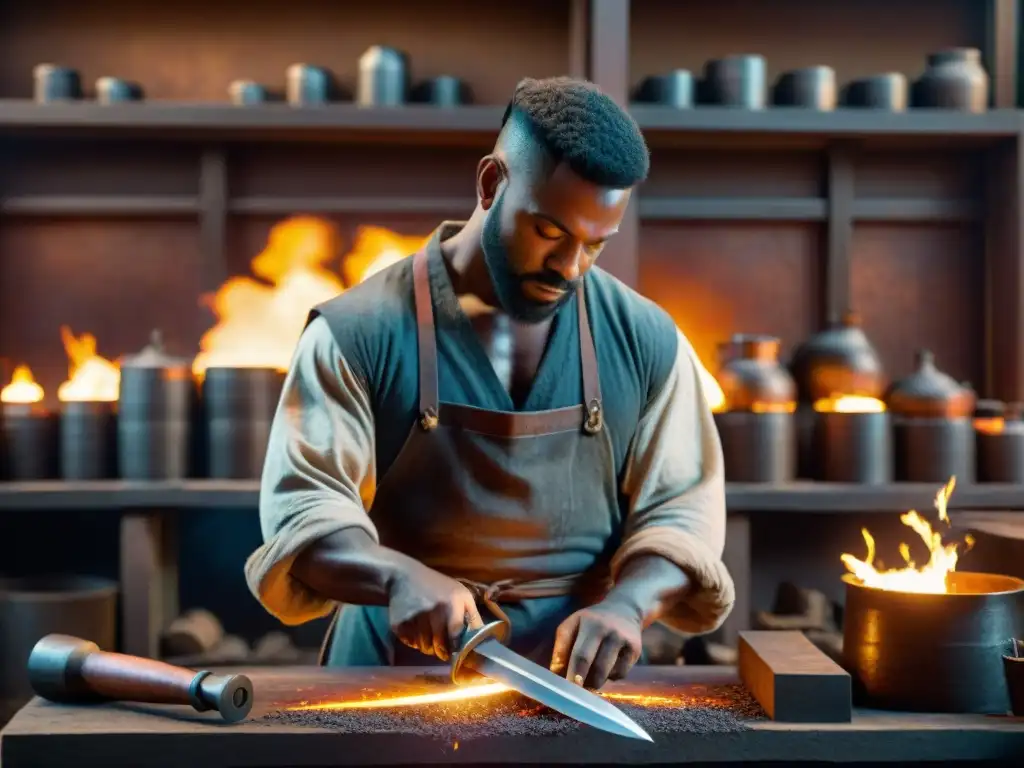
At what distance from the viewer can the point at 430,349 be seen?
2.17 metres

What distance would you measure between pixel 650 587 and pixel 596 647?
9.1 inches

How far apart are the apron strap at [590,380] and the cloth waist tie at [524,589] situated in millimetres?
311

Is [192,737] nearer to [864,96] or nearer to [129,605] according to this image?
[129,605]

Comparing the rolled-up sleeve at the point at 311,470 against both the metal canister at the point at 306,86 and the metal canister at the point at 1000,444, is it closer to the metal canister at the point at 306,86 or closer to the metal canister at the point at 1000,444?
the metal canister at the point at 306,86

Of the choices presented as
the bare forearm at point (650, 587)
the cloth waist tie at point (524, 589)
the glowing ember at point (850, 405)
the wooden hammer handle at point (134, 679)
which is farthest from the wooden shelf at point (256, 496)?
the wooden hammer handle at point (134, 679)

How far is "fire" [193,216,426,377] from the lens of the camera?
4480 mm

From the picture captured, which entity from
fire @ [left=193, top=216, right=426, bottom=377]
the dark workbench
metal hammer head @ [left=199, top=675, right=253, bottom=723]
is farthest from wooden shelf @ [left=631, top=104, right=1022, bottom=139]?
metal hammer head @ [left=199, top=675, right=253, bottom=723]

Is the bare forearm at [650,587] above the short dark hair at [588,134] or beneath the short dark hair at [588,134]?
beneath

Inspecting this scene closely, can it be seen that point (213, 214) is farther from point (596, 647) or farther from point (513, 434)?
point (596, 647)

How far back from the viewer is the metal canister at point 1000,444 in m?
3.82

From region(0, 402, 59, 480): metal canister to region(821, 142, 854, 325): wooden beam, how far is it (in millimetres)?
3117

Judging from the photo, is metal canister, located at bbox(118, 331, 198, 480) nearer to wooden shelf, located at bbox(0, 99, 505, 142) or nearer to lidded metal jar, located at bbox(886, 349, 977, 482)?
wooden shelf, located at bbox(0, 99, 505, 142)

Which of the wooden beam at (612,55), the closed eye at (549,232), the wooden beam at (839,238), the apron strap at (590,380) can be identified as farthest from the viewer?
the wooden beam at (839,238)

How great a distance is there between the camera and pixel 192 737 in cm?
170
